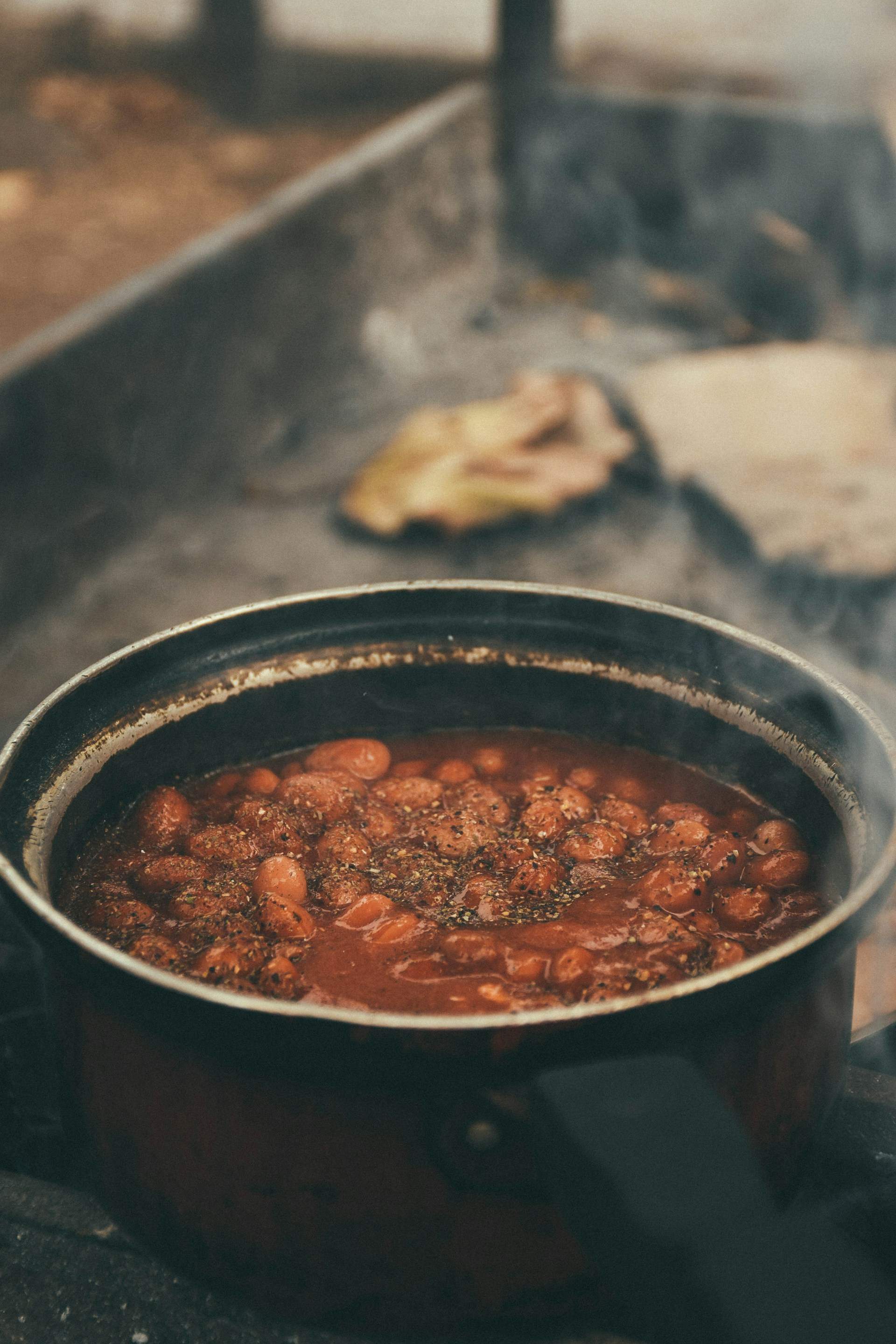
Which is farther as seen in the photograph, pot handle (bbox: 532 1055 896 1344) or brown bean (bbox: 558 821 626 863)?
brown bean (bbox: 558 821 626 863)

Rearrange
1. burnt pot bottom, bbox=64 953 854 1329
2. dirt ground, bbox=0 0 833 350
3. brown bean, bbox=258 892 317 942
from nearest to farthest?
burnt pot bottom, bbox=64 953 854 1329
brown bean, bbox=258 892 317 942
dirt ground, bbox=0 0 833 350

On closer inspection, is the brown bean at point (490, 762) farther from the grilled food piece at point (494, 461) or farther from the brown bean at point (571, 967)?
the grilled food piece at point (494, 461)

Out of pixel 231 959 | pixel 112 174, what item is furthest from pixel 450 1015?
pixel 112 174

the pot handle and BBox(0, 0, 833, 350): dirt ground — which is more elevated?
the pot handle

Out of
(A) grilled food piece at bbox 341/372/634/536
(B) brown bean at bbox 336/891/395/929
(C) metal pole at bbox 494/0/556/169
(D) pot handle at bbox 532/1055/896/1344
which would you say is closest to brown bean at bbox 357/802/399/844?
(B) brown bean at bbox 336/891/395/929

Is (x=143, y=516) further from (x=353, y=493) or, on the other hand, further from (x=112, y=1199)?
(x=112, y=1199)

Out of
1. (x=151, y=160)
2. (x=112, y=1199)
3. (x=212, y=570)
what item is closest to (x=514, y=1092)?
(x=112, y=1199)

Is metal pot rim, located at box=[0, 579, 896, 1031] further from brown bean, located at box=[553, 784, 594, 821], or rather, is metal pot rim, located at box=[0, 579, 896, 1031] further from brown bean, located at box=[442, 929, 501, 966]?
brown bean, located at box=[553, 784, 594, 821]

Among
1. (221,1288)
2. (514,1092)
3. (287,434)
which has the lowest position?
(287,434)
